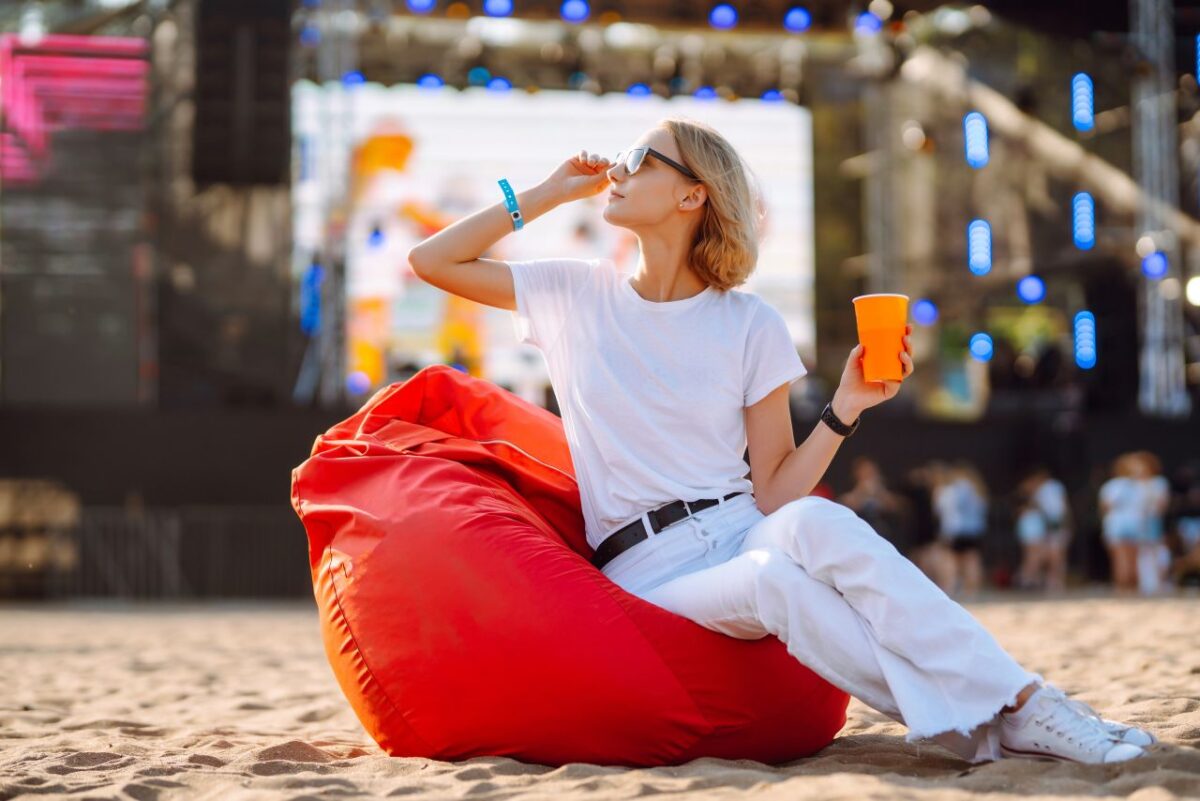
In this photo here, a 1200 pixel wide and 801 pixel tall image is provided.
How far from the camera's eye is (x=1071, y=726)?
226 centimetres

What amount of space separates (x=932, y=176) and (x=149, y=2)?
9743 mm

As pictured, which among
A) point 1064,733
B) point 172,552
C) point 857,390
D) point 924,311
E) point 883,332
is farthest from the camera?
point 924,311

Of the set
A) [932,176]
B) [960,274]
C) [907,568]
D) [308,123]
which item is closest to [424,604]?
[907,568]

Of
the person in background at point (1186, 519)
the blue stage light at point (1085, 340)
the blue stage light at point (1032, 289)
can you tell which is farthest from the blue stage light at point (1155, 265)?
the person in background at point (1186, 519)

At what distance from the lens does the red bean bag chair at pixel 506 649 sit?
2479 mm

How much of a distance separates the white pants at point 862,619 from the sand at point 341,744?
0.40ft

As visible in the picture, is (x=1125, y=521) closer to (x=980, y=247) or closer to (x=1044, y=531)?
(x=1044, y=531)

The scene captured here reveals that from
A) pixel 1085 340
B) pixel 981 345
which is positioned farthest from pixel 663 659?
pixel 1085 340

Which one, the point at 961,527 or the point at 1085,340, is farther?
the point at 1085,340

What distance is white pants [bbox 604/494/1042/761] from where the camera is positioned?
2221mm

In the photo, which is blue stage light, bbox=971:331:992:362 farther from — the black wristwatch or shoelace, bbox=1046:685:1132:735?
shoelace, bbox=1046:685:1132:735

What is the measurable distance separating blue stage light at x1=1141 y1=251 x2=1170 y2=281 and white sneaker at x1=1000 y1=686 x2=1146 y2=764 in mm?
11958

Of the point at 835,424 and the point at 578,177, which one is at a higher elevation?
the point at 578,177

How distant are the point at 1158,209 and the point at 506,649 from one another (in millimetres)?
12600
